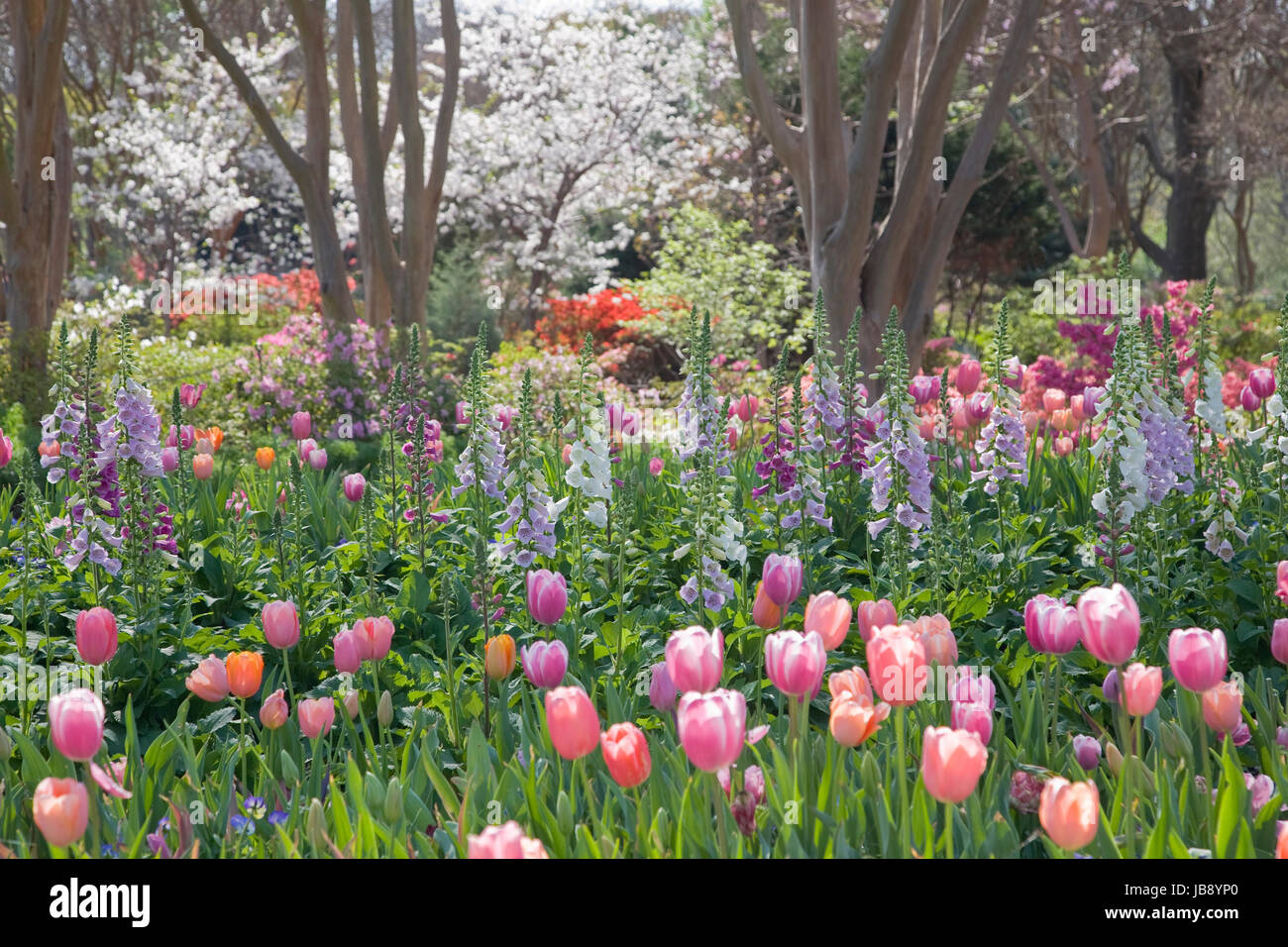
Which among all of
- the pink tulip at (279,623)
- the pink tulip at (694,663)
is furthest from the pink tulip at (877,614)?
the pink tulip at (279,623)

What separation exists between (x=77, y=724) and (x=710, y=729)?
938 mm

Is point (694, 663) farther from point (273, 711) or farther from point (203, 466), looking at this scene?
point (203, 466)

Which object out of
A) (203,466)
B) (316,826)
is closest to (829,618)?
(316,826)

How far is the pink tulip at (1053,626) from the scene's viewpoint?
2.25 metres

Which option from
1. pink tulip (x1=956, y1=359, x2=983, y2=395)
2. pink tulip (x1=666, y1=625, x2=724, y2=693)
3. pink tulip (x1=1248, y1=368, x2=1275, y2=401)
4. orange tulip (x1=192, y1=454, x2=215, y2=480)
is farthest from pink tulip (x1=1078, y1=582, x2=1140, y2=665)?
orange tulip (x1=192, y1=454, x2=215, y2=480)

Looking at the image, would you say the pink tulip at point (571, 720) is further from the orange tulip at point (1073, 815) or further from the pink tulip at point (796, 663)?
the orange tulip at point (1073, 815)

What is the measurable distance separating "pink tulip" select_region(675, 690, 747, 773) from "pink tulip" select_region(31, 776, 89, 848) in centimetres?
82

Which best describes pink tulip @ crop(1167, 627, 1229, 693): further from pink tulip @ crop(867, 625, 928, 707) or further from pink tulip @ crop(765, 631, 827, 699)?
pink tulip @ crop(765, 631, 827, 699)

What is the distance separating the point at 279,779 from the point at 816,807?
3.87 ft

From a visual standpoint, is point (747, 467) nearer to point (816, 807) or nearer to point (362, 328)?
point (816, 807)

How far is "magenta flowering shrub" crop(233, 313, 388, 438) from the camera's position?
10.3 m

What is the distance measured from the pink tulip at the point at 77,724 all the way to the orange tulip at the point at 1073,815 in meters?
1.34
